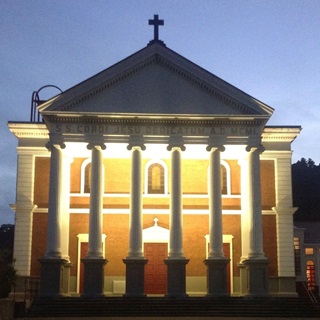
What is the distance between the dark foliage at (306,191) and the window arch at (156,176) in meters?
33.2

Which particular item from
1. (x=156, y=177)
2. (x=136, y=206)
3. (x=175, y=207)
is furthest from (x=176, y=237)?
(x=156, y=177)

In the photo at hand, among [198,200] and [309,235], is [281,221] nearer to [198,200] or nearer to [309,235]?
[198,200]

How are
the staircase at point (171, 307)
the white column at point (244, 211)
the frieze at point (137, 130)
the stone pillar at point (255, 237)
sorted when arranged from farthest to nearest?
1. the white column at point (244, 211)
2. the frieze at point (137, 130)
3. the stone pillar at point (255, 237)
4. the staircase at point (171, 307)

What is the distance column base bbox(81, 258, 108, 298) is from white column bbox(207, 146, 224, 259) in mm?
5390

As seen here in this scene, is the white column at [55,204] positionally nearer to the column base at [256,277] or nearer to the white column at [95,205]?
the white column at [95,205]

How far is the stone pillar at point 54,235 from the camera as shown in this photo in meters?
30.8

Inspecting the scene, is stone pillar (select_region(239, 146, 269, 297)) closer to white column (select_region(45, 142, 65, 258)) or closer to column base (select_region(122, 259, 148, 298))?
column base (select_region(122, 259, 148, 298))

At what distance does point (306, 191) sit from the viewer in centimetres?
7069

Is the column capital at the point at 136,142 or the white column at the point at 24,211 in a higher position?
the column capital at the point at 136,142

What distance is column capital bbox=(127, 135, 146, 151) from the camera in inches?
1287

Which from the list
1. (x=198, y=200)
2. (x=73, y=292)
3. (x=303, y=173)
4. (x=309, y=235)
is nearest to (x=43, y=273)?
(x=73, y=292)

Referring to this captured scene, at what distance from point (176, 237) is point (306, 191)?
41648 mm

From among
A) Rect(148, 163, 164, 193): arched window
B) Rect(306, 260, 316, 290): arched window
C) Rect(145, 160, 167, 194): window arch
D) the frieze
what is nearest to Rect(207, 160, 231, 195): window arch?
Rect(145, 160, 167, 194): window arch

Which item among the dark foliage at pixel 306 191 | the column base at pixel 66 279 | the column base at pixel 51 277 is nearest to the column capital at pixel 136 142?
the column base at pixel 51 277
